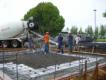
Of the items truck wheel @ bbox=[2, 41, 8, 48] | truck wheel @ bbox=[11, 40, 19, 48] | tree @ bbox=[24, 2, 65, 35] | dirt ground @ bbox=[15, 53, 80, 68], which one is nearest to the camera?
dirt ground @ bbox=[15, 53, 80, 68]

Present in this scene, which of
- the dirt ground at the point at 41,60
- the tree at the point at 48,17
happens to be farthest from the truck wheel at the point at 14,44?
the tree at the point at 48,17

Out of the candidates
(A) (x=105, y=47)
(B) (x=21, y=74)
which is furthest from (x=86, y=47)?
(B) (x=21, y=74)

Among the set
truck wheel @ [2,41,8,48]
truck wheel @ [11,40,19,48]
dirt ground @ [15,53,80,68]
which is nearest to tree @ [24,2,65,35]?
truck wheel @ [2,41,8,48]

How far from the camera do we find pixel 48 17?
160ft

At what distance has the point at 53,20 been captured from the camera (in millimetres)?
48906

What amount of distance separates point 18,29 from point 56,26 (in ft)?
74.9

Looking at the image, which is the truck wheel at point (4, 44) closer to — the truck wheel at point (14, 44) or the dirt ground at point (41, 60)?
the truck wheel at point (14, 44)

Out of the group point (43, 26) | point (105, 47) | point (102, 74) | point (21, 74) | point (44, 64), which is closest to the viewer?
point (102, 74)

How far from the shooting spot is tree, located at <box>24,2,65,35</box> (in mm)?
46906

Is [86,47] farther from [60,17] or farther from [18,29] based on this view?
[60,17]

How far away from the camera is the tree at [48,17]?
4691 cm

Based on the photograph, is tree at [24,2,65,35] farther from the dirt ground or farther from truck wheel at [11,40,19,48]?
the dirt ground

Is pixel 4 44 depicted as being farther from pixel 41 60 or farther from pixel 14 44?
pixel 41 60

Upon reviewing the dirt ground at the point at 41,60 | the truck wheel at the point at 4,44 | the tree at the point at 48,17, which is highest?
the tree at the point at 48,17
